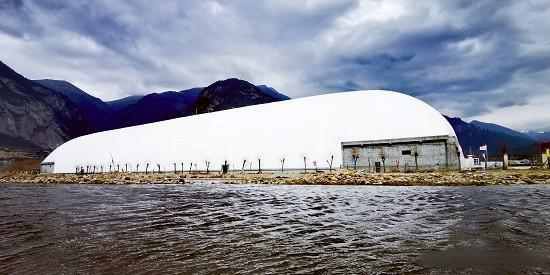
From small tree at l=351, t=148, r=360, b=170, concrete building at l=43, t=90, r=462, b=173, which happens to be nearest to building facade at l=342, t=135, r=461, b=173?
small tree at l=351, t=148, r=360, b=170

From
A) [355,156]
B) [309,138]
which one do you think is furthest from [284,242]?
[309,138]

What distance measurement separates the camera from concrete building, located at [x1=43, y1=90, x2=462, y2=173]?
5547 cm

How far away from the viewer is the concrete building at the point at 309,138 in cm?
5547

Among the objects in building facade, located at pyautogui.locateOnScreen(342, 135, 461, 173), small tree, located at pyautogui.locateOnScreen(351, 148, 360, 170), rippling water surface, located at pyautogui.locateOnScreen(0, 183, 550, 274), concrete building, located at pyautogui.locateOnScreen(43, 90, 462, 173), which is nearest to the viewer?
rippling water surface, located at pyautogui.locateOnScreen(0, 183, 550, 274)

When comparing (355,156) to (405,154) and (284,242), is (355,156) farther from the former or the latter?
(284,242)

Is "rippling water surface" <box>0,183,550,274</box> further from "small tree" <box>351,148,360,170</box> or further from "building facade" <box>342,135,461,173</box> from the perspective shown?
"small tree" <box>351,148,360,170</box>

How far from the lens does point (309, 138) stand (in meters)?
63.9

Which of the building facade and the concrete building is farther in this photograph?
the concrete building

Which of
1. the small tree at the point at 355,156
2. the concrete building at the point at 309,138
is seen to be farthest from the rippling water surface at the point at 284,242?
the small tree at the point at 355,156

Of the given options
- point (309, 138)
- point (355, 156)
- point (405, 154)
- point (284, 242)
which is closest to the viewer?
point (284, 242)

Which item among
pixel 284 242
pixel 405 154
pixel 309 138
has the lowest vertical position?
pixel 284 242

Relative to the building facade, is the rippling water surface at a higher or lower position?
lower

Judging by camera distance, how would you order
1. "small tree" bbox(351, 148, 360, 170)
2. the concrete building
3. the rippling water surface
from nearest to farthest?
the rippling water surface
the concrete building
"small tree" bbox(351, 148, 360, 170)

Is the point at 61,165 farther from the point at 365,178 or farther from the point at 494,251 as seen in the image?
the point at 494,251
